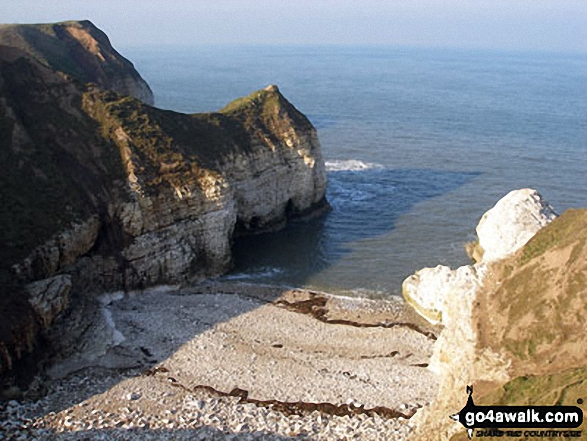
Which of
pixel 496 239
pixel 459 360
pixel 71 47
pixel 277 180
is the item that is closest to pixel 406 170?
pixel 277 180

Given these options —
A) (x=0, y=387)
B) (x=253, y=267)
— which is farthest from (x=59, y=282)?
(x=253, y=267)

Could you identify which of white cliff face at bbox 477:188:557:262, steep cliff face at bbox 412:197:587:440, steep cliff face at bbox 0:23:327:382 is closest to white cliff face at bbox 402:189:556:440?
steep cliff face at bbox 412:197:587:440

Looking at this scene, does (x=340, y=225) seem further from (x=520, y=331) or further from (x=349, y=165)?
(x=520, y=331)

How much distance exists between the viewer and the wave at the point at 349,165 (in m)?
76.2

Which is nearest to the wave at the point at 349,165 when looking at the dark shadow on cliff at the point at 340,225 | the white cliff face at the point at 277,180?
the dark shadow on cliff at the point at 340,225

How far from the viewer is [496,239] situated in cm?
4406

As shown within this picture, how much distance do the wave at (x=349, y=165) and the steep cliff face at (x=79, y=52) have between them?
38688 millimetres

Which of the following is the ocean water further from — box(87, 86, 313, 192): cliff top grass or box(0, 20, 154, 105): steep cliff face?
box(0, 20, 154, 105): steep cliff face

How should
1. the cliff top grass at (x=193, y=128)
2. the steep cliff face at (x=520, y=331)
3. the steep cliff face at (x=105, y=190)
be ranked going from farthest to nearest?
1. the cliff top grass at (x=193, y=128)
2. the steep cliff face at (x=105, y=190)
3. the steep cliff face at (x=520, y=331)

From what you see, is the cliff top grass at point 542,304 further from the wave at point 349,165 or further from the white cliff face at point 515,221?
the wave at point 349,165

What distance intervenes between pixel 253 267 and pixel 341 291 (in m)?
8.18

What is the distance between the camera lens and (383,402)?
29531 mm

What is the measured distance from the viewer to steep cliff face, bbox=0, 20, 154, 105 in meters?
88.4

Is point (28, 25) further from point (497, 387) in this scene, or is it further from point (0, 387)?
point (497, 387)
